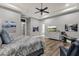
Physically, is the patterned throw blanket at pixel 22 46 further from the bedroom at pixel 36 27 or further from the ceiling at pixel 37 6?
the ceiling at pixel 37 6

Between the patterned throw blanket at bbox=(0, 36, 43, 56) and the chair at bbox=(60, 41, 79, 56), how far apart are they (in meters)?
0.47

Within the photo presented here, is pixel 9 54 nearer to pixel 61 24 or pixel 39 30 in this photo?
pixel 39 30

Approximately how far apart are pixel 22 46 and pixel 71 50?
969mm

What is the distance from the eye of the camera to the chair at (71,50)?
2.02 metres

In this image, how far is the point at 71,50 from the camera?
208 centimetres

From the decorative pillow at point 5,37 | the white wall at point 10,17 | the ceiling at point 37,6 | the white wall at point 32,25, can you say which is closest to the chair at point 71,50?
the white wall at point 32,25

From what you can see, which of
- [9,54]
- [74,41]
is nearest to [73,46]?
[74,41]

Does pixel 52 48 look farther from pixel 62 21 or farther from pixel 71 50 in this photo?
pixel 62 21

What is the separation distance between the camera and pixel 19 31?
2314 mm

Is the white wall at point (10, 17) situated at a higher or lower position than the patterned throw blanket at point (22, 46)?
higher

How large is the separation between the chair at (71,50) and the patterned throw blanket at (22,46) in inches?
18.3

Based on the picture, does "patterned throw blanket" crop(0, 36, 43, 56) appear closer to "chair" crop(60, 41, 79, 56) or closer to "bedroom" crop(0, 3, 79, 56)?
"bedroom" crop(0, 3, 79, 56)

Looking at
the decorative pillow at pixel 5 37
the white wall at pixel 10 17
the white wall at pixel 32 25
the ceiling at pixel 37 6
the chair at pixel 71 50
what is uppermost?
the ceiling at pixel 37 6

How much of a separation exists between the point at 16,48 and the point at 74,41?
1166 mm
